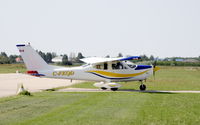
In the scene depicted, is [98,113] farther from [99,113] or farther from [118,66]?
[118,66]

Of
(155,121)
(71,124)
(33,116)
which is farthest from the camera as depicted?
(33,116)

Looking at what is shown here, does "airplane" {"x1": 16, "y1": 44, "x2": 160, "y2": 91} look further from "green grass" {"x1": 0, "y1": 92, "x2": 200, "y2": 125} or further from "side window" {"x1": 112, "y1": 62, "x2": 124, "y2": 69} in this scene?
"green grass" {"x1": 0, "y1": 92, "x2": 200, "y2": 125}

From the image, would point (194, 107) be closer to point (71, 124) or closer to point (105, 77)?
point (71, 124)

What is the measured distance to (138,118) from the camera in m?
11.7

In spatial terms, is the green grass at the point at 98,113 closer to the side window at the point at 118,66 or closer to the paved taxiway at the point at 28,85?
the paved taxiway at the point at 28,85

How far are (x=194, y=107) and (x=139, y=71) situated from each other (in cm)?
1069

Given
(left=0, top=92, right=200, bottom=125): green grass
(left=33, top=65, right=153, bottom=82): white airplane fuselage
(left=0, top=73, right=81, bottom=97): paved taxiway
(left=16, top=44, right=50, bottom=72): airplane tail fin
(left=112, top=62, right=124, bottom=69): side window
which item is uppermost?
(left=16, top=44, right=50, bottom=72): airplane tail fin

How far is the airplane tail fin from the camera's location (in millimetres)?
23828

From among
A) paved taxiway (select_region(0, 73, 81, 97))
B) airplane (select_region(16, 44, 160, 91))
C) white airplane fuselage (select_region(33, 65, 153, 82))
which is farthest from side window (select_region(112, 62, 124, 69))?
paved taxiway (select_region(0, 73, 81, 97))

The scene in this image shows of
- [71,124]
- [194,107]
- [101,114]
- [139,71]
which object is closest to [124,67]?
[139,71]

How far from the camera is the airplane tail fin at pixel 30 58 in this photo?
23.8m

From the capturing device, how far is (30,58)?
24016 mm

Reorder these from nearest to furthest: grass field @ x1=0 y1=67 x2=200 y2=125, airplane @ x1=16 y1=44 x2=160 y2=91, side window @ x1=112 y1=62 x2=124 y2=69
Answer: grass field @ x1=0 y1=67 x2=200 y2=125, airplane @ x1=16 y1=44 x2=160 y2=91, side window @ x1=112 y1=62 x2=124 y2=69

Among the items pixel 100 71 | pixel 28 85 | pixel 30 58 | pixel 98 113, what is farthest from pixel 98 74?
pixel 98 113
